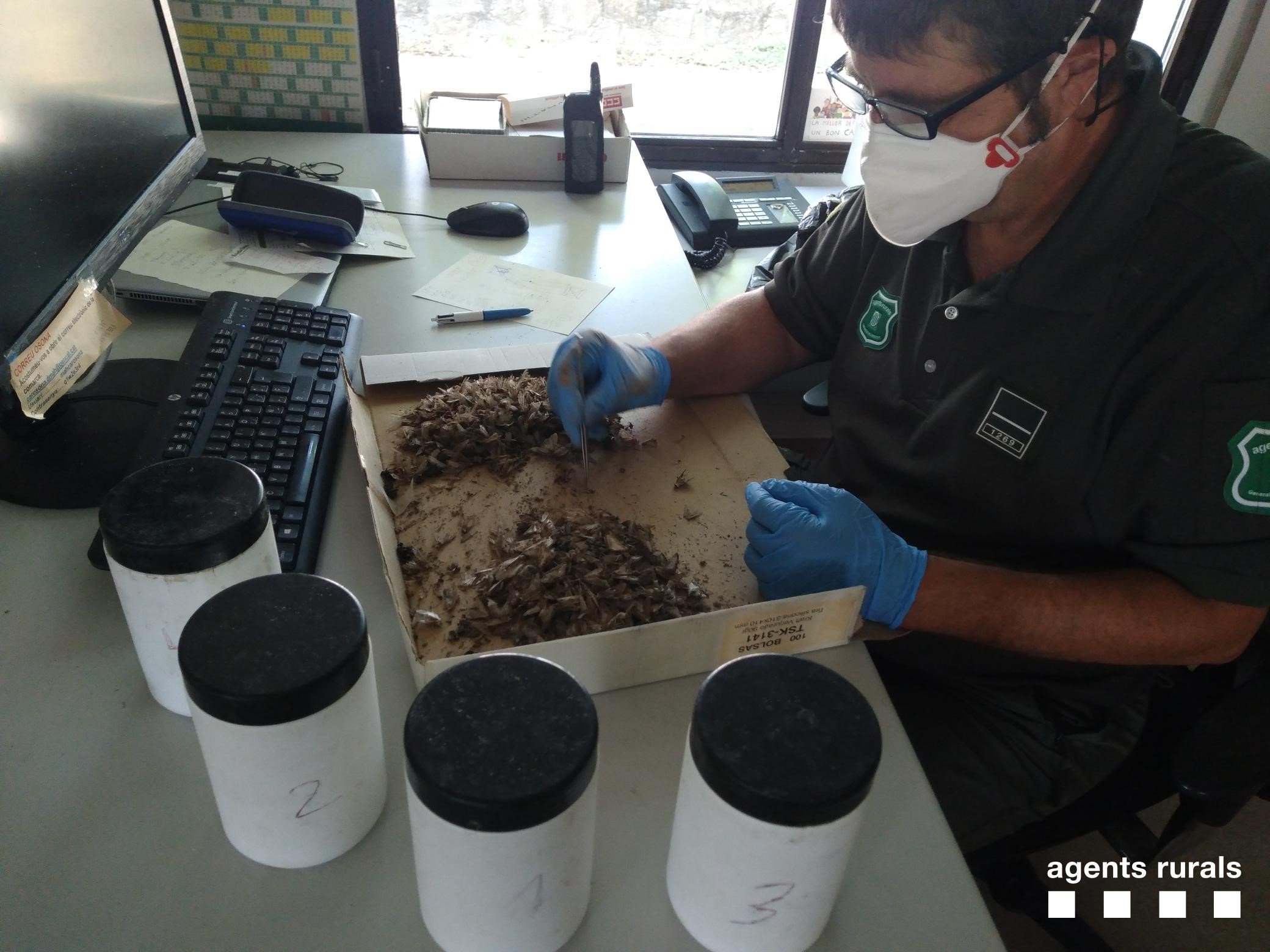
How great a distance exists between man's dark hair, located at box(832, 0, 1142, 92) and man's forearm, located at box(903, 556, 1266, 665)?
53cm

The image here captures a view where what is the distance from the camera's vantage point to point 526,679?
57 cm

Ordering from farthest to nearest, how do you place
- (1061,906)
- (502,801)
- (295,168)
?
(295,168) → (1061,906) → (502,801)

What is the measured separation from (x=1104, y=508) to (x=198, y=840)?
96 centimetres

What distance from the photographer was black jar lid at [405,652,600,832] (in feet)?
1.63

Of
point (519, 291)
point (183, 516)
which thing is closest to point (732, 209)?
point (519, 291)

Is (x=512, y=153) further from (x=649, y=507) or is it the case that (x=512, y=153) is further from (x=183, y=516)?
(x=183, y=516)

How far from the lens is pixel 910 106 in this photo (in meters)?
0.97

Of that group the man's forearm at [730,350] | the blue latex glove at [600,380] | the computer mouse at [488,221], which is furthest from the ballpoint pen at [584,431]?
the computer mouse at [488,221]

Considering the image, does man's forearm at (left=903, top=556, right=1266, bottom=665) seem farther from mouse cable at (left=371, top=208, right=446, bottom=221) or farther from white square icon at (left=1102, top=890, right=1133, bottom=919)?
mouse cable at (left=371, top=208, right=446, bottom=221)

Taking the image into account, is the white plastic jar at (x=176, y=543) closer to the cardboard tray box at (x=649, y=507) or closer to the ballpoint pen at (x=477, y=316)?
the cardboard tray box at (x=649, y=507)

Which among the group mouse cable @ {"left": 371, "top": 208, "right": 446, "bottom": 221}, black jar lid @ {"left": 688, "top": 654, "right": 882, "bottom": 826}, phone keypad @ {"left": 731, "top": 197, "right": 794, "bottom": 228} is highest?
black jar lid @ {"left": 688, "top": 654, "right": 882, "bottom": 826}

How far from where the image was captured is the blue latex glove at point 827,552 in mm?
903

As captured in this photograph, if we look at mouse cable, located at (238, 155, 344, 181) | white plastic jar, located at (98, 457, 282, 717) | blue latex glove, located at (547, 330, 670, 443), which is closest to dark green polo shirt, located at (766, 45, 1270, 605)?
Result: blue latex glove, located at (547, 330, 670, 443)

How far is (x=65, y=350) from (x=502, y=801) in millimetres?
716
